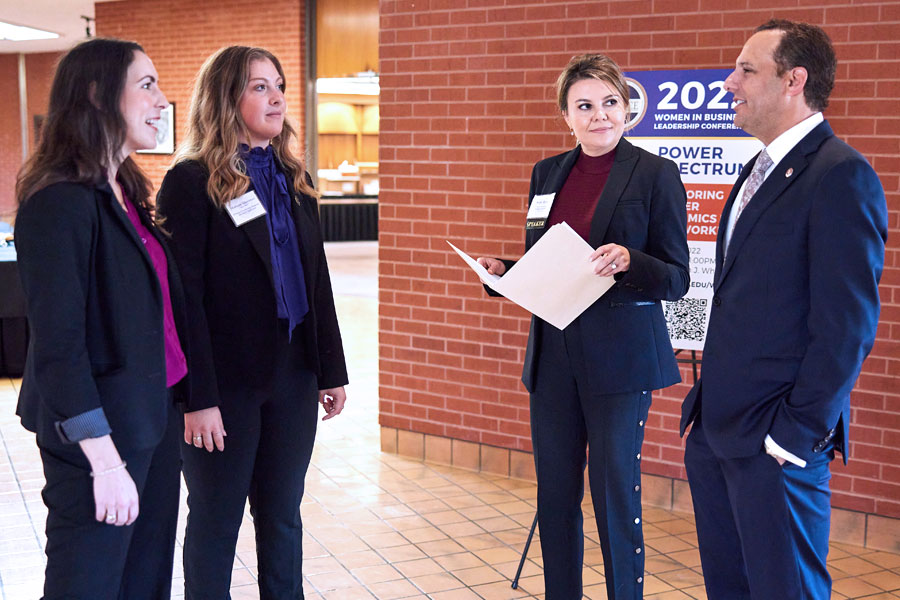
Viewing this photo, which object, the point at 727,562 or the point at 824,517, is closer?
the point at 824,517

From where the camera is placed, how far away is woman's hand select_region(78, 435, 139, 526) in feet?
6.06

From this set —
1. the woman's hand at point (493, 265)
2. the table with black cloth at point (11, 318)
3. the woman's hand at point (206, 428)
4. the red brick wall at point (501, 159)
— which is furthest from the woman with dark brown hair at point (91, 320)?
the table with black cloth at point (11, 318)

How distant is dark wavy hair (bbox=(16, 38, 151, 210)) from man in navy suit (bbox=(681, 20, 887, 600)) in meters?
1.45

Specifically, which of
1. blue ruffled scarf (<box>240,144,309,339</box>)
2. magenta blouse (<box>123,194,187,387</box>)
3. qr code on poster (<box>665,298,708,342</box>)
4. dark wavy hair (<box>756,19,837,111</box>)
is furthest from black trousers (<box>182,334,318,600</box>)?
qr code on poster (<box>665,298,708,342</box>)

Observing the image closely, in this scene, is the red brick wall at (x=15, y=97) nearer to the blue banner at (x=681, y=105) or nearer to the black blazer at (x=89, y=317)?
the blue banner at (x=681, y=105)

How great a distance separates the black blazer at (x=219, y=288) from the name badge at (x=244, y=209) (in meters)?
0.02

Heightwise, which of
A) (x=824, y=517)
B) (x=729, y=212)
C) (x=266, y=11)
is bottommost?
(x=824, y=517)

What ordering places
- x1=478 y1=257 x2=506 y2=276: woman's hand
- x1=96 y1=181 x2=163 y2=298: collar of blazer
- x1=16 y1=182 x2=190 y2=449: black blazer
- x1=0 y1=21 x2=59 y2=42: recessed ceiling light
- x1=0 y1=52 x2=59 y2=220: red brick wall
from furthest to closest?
1. x1=0 y1=52 x2=59 y2=220: red brick wall
2. x1=0 y1=21 x2=59 y2=42: recessed ceiling light
3. x1=478 y1=257 x2=506 y2=276: woman's hand
4. x1=96 y1=181 x2=163 y2=298: collar of blazer
5. x1=16 y1=182 x2=190 y2=449: black blazer

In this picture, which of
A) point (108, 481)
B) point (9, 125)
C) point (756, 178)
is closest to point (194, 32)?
point (756, 178)

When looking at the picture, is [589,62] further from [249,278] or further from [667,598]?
[667,598]

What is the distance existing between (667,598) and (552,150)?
2145mm

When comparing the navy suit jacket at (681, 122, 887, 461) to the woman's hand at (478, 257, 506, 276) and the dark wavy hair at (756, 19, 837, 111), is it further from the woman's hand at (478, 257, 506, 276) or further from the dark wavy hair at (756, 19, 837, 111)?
the woman's hand at (478, 257, 506, 276)

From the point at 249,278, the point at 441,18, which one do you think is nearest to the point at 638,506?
the point at 249,278

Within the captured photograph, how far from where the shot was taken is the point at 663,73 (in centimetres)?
393
